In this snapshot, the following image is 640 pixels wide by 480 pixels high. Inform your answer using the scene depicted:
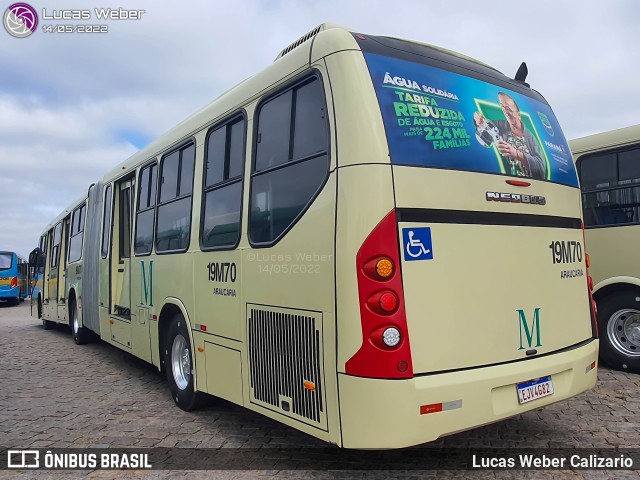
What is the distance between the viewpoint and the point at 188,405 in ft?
18.3

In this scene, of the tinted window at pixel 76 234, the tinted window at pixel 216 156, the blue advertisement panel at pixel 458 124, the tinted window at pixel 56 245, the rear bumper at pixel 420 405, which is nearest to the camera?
the rear bumper at pixel 420 405

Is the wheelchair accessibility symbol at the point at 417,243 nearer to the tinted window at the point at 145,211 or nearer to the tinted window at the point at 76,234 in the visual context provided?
the tinted window at the point at 145,211

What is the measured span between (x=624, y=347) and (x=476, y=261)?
4367 millimetres

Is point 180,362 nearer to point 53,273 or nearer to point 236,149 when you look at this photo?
point 236,149

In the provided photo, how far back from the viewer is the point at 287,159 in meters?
3.91

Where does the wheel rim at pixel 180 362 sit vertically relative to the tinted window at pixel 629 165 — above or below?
below

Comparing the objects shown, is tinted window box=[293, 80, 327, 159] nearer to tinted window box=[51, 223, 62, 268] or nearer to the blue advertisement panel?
the blue advertisement panel

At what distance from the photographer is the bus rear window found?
1156 inches

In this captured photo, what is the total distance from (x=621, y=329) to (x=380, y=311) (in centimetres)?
497

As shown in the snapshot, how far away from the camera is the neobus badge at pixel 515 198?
12.3 feet

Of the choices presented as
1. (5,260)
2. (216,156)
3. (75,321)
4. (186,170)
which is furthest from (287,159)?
(5,260)

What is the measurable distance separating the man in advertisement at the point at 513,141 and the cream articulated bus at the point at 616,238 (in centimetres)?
314
